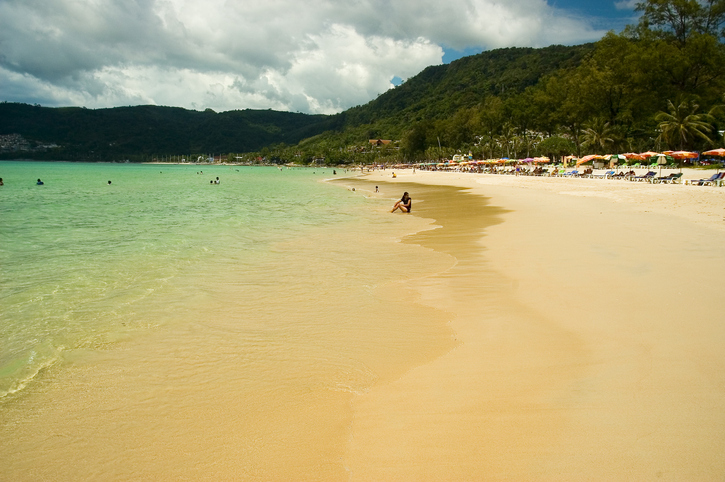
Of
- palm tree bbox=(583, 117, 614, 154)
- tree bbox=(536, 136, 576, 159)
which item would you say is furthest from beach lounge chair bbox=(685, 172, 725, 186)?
tree bbox=(536, 136, 576, 159)

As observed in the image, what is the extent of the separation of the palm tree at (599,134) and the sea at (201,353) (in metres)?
48.8

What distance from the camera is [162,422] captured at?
3.60 metres

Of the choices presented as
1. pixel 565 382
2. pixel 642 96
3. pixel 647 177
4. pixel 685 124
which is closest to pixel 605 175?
pixel 647 177

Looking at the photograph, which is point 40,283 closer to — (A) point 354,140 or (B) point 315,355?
(B) point 315,355

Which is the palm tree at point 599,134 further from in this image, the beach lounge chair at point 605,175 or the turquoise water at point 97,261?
the turquoise water at point 97,261

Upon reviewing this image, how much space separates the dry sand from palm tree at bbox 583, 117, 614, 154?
4827cm

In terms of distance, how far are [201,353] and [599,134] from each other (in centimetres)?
5619

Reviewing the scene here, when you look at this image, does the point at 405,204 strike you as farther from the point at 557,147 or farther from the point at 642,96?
the point at 557,147

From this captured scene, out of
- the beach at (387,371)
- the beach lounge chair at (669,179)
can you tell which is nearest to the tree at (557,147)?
the beach lounge chair at (669,179)

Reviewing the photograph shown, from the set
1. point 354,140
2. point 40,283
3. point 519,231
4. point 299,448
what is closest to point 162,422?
point 299,448

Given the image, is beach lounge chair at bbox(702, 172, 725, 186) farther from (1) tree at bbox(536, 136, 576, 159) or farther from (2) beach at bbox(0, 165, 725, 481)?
(1) tree at bbox(536, 136, 576, 159)

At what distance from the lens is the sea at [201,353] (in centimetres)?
321

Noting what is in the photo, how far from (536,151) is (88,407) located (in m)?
74.3

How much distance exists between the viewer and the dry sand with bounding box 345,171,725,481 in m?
2.91
